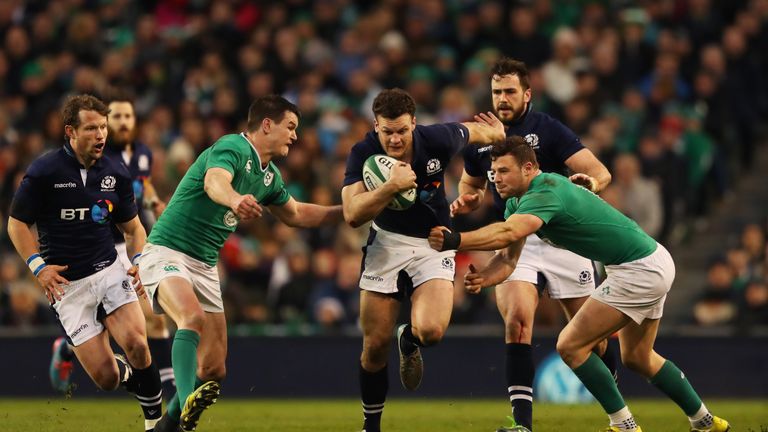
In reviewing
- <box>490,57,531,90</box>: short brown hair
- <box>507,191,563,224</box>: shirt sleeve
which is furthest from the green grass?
<box>490,57,531,90</box>: short brown hair

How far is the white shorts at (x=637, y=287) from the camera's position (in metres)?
10.2

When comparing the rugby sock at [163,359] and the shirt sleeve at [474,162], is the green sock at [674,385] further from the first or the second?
the rugby sock at [163,359]

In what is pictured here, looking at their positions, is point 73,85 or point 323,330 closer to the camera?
point 323,330

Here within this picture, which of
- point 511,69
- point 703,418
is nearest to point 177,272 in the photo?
point 511,69

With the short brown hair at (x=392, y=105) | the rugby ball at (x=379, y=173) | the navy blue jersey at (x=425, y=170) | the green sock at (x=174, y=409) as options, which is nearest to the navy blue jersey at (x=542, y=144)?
the navy blue jersey at (x=425, y=170)

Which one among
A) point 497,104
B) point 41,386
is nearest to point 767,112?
point 497,104

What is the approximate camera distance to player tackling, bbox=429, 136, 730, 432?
9883 millimetres

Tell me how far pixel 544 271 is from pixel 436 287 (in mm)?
1085

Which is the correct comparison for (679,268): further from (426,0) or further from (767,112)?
(426,0)

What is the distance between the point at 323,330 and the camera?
55.3 ft

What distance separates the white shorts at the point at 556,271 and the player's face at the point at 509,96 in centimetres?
117

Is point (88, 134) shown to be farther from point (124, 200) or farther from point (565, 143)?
point (565, 143)

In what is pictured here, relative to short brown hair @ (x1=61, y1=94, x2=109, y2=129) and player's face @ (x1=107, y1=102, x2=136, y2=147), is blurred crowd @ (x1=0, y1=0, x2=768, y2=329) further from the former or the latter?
short brown hair @ (x1=61, y1=94, x2=109, y2=129)

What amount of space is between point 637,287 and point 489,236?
4.31 feet
